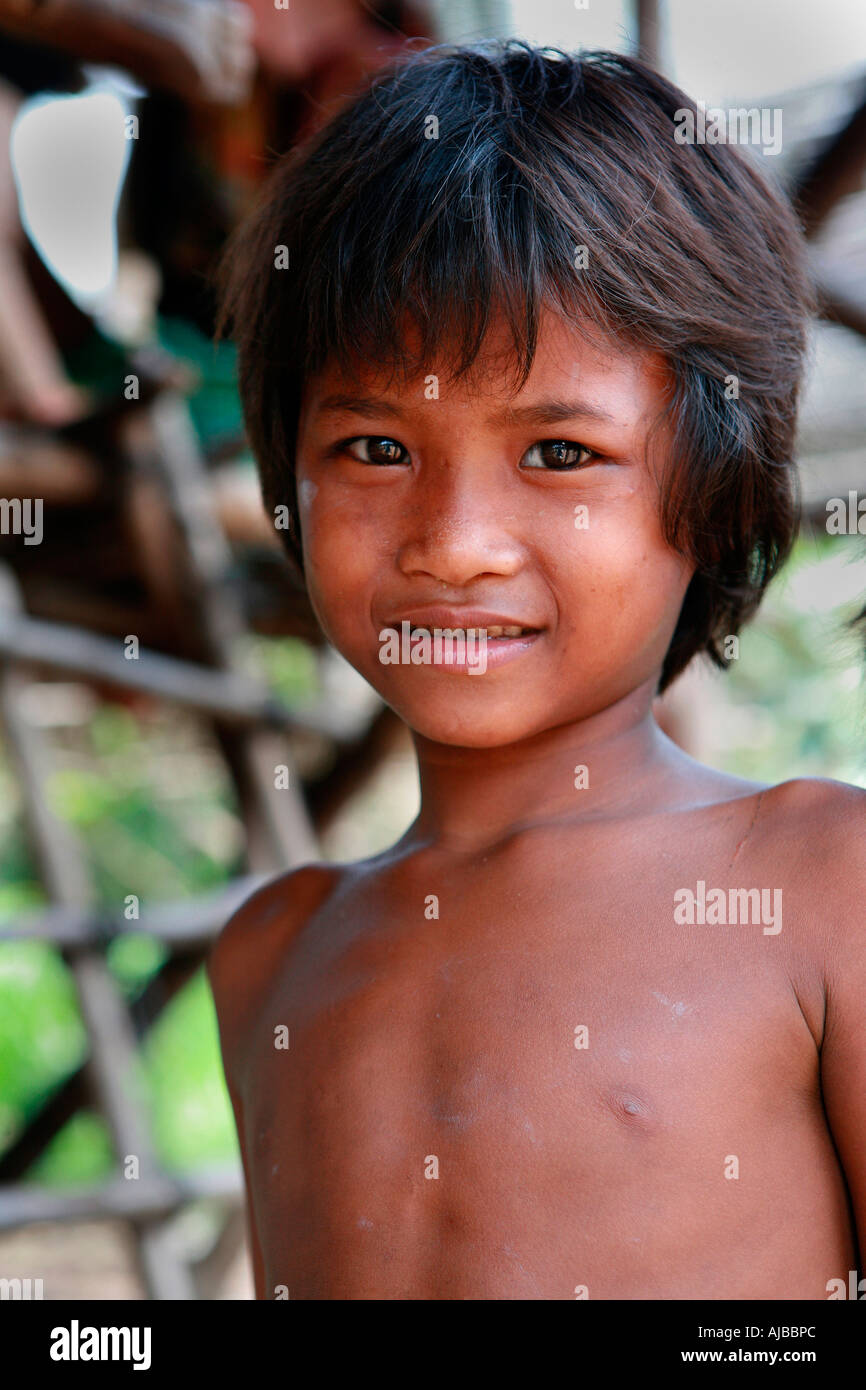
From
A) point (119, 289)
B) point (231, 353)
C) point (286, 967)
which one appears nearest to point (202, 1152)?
point (119, 289)

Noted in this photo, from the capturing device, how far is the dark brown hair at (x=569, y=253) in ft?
3.71

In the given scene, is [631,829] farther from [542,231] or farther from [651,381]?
[542,231]

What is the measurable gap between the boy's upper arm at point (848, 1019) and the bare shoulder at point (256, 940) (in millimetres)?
557

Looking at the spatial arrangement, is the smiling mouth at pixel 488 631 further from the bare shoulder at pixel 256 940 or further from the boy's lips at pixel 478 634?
the bare shoulder at pixel 256 940

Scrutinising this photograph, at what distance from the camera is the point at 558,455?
1.13 meters

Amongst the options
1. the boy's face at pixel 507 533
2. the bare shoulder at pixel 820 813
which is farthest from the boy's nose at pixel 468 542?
the bare shoulder at pixel 820 813

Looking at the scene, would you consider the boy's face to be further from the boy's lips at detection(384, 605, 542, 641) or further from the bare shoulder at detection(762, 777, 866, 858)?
the bare shoulder at detection(762, 777, 866, 858)

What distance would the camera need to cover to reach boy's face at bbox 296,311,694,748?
1.11 meters

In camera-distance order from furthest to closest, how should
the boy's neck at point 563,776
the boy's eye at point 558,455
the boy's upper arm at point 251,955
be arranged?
the boy's upper arm at point 251,955 < the boy's neck at point 563,776 < the boy's eye at point 558,455


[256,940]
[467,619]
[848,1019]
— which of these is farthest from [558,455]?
[256,940]

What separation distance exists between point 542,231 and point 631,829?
50 centimetres
